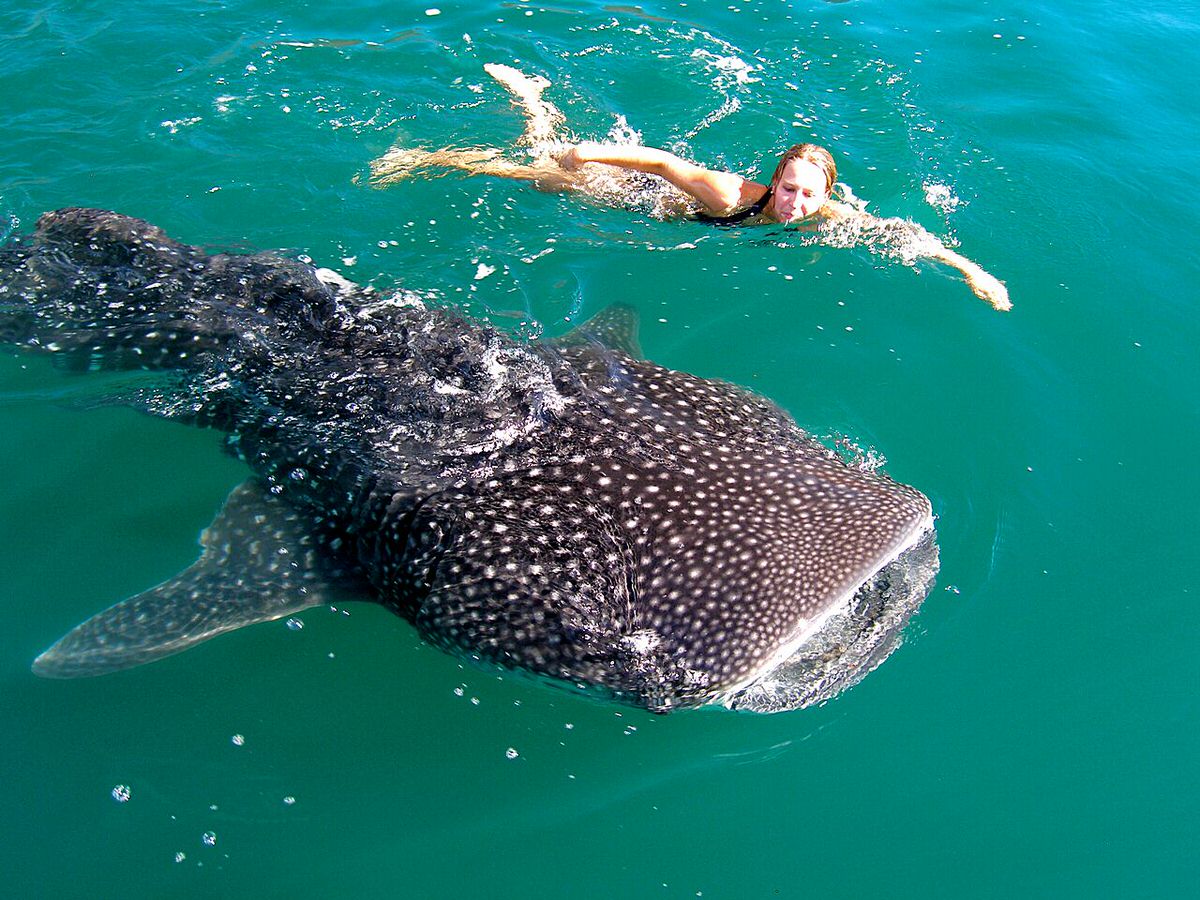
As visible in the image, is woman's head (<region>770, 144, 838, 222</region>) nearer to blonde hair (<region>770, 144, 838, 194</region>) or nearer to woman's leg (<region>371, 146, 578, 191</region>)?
blonde hair (<region>770, 144, 838, 194</region>)

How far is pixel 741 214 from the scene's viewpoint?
341 inches

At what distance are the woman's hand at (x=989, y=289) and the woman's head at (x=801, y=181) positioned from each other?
1527mm

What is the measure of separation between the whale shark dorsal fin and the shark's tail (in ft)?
5.86

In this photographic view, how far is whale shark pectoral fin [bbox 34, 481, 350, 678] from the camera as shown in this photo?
499cm

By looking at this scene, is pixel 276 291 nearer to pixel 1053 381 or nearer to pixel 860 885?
pixel 860 885

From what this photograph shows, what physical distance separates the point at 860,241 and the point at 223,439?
6.03 metres

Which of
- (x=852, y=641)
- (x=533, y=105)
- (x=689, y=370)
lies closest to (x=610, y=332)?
(x=689, y=370)

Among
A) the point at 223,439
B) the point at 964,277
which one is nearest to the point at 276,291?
the point at 223,439

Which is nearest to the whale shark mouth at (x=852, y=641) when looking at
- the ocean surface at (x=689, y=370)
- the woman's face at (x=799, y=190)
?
the ocean surface at (x=689, y=370)

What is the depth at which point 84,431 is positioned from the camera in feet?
21.5

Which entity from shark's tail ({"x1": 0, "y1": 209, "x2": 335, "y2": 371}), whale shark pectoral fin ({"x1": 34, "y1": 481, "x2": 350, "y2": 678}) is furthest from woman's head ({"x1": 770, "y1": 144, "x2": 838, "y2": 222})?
whale shark pectoral fin ({"x1": 34, "y1": 481, "x2": 350, "y2": 678})

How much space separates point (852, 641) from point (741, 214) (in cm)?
499

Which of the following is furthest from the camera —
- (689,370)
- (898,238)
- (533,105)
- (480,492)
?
(533,105)

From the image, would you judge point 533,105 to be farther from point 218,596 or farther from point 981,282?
point 218,596
